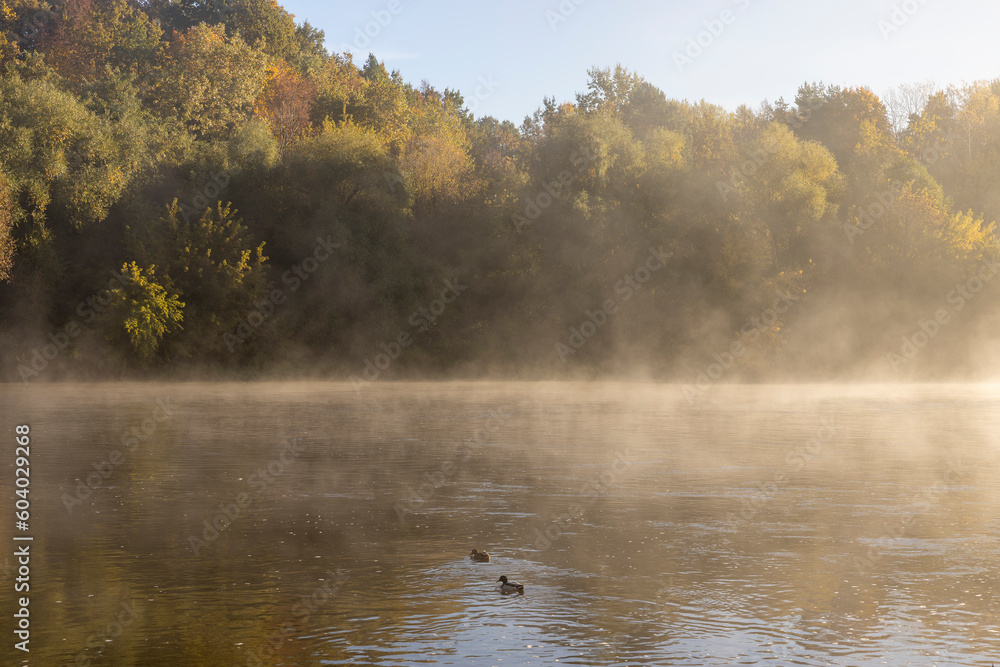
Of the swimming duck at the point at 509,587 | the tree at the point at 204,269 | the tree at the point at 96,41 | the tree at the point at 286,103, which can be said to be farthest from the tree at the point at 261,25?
the swimming duck at the point at 509,587

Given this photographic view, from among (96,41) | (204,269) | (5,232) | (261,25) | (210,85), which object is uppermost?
(261,25)

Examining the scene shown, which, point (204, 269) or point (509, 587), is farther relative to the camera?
point (204, 269)

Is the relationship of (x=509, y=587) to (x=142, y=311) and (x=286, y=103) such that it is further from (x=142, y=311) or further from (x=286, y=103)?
(x=286, y=103)

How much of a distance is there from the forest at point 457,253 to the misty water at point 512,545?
2709 centimetres

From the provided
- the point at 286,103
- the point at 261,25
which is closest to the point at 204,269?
the point at 286,103

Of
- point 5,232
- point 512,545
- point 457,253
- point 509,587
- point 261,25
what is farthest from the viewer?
point 261,25

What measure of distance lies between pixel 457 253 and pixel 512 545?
47.7 meters

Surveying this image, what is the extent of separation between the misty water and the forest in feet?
88.9

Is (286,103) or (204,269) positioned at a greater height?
(286,103)

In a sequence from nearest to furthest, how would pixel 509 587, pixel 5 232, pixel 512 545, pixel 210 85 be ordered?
1. pixel 509 587
2. pixel 512 545
3. pixel 5 232
4. pixel 210 85

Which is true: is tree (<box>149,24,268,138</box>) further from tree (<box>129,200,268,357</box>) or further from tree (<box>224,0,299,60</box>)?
tree (<box>224,0,299,60</box>)

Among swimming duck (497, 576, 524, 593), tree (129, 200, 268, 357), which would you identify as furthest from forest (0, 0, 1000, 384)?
swimming duck (497, 576, 524, 593)

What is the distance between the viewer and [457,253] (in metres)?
60.0

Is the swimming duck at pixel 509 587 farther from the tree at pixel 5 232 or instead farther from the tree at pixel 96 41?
the tree at pixel 96 41
